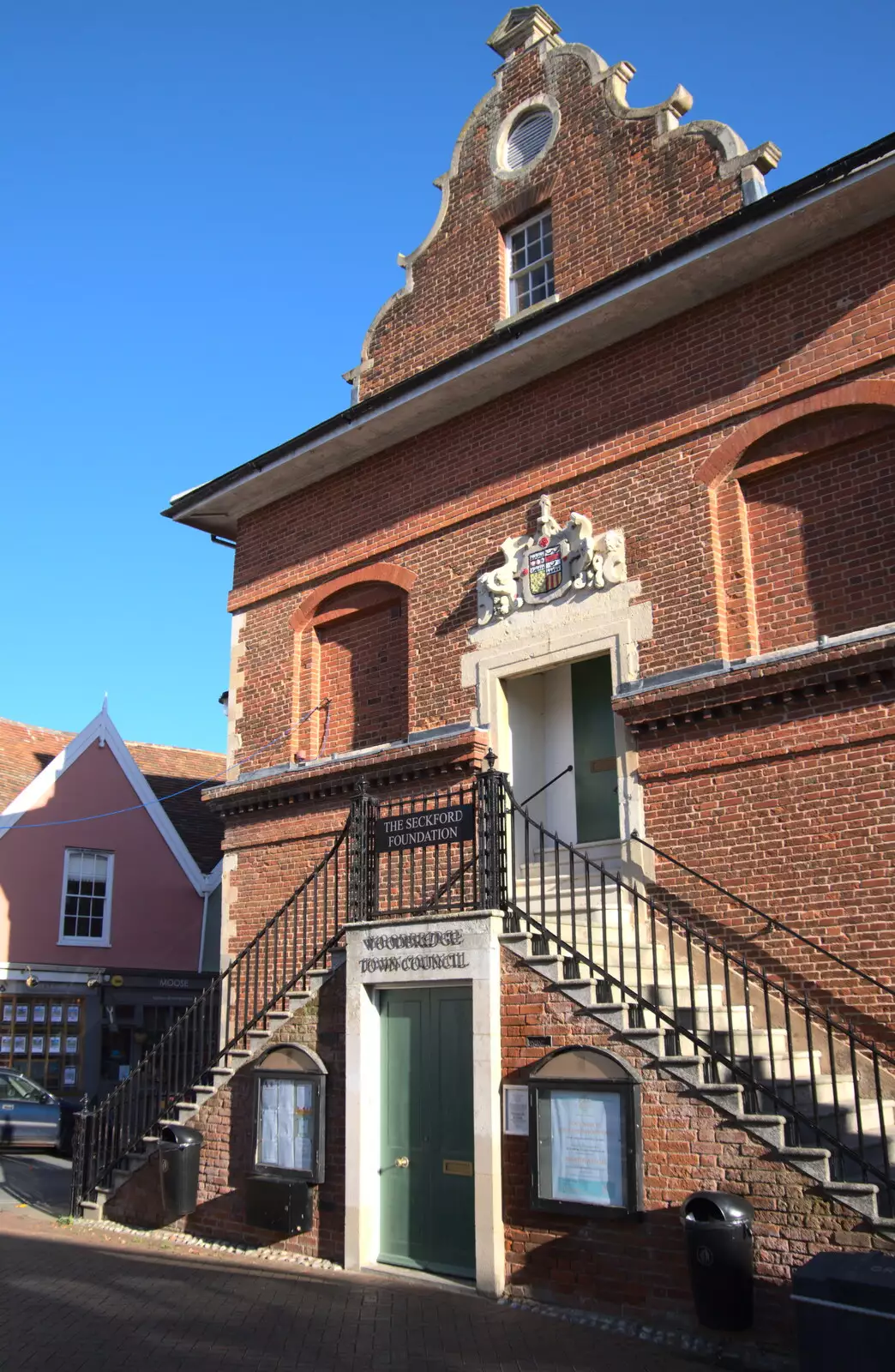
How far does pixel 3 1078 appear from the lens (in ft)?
61.3

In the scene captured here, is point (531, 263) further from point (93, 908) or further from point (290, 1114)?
point (93, 908)

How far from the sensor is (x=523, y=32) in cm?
1484

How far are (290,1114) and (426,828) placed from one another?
282cm

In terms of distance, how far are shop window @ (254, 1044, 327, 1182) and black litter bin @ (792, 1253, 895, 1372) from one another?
518cm

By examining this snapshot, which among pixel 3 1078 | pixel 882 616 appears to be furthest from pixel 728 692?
pixel 3 1078

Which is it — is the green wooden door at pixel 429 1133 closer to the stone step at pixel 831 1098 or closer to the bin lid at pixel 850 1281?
the stone step at pixel 831 1098

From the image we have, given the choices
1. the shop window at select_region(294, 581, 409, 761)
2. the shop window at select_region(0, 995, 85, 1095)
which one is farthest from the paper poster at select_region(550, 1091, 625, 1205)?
the shop window at select_region(0, 995, 85, 1095)

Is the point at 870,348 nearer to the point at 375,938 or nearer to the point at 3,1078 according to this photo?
the point at 375,938

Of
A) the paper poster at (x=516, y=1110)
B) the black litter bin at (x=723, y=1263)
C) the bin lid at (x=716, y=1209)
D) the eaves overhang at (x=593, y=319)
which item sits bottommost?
the black litter bin at (x=723, y=1263)

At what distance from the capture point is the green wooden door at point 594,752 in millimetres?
12195

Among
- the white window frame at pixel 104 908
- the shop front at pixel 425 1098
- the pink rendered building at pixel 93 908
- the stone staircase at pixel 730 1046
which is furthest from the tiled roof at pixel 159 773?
the stone staircase at pixel 730 1046

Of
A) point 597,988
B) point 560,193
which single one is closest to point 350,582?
point 560,193

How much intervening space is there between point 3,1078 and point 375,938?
1108 cm

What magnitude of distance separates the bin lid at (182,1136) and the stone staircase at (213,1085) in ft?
0.20
